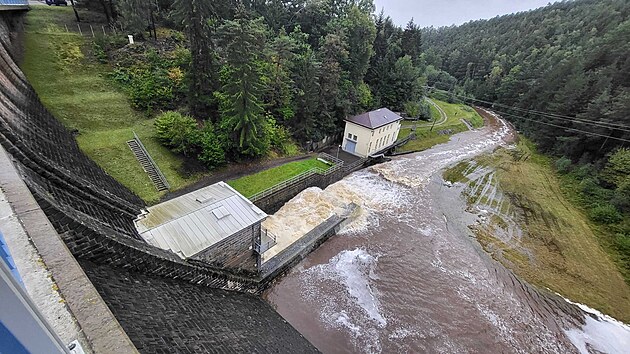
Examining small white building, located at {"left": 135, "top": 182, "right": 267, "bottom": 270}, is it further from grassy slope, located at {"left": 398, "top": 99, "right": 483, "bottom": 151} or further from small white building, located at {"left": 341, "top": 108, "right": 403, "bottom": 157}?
grassy slope, located at {"left": 398, "top": 99, "right": 483, "bottom": 151}

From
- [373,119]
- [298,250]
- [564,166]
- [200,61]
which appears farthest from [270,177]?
[564,166]

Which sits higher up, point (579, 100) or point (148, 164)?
point (579, 100)

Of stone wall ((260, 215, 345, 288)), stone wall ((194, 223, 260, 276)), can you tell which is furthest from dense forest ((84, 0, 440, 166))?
stone wall ((194, 223, 260, 276))

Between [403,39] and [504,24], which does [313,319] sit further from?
[504,24]

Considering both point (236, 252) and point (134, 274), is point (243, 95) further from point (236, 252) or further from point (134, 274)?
point (134, 274)

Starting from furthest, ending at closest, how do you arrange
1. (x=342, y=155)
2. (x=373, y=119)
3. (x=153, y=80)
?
(x=342, y=155)
(x=373, y=119)
(x=153, y=80)

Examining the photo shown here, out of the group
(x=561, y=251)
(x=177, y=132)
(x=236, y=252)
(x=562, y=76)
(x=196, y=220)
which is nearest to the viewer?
(x=196, y=220)
